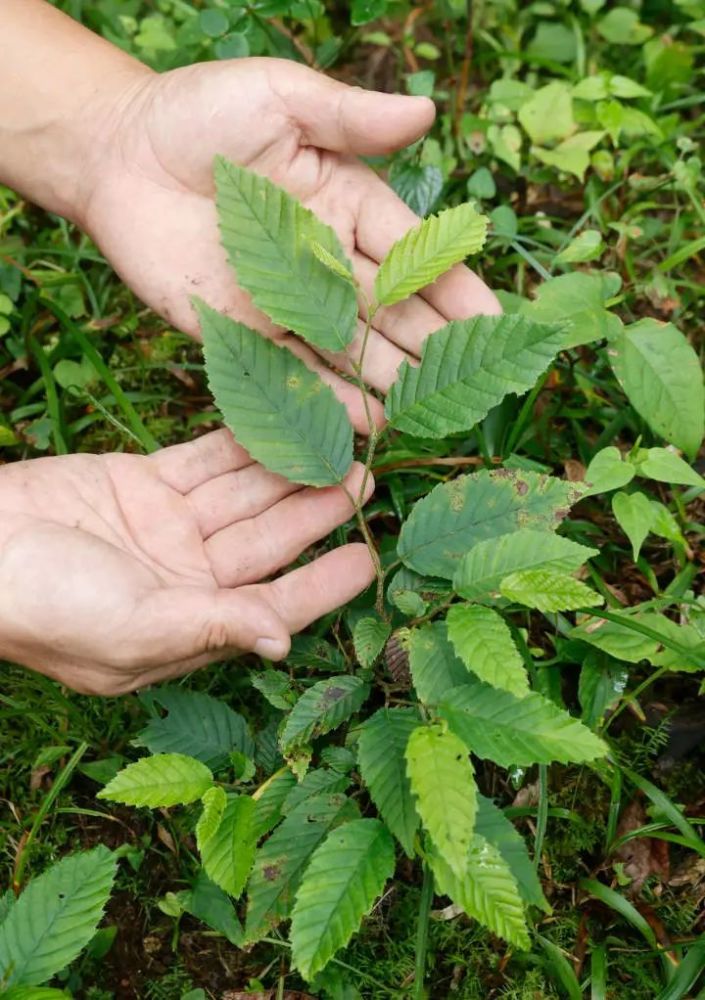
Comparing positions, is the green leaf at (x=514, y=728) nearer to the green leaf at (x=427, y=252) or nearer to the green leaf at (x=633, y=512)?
the green leaf at (x=633, y=512)

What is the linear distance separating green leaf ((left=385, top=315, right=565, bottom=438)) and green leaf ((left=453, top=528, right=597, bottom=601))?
12.7 inches

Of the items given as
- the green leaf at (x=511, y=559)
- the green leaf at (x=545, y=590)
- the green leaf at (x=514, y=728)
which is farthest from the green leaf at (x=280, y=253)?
the green leaf at (x=514, y=728)

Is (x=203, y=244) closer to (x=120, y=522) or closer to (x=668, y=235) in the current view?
(x=120, y=522)

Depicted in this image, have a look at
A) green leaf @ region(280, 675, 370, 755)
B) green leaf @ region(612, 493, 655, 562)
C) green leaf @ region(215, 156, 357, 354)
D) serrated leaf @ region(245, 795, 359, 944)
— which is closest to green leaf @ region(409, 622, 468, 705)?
green leaf @ region(280, 675, 370, 755)

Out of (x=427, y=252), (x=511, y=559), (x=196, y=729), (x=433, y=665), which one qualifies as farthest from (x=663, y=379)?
(x=196, y=729)

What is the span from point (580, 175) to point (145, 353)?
4.43 feet

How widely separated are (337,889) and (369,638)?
46 cm

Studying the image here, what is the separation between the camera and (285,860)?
1.63m

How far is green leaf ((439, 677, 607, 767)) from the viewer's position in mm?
1403

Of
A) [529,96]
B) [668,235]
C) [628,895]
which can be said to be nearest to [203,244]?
[529,96]

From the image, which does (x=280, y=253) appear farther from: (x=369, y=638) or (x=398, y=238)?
(x=369, y=638)

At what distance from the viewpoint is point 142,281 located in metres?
2.13

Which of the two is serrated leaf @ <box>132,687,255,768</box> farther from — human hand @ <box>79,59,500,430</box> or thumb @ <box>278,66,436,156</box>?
thumb @ <box>278,66,436,156</box>

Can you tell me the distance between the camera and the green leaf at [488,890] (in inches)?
54.5
